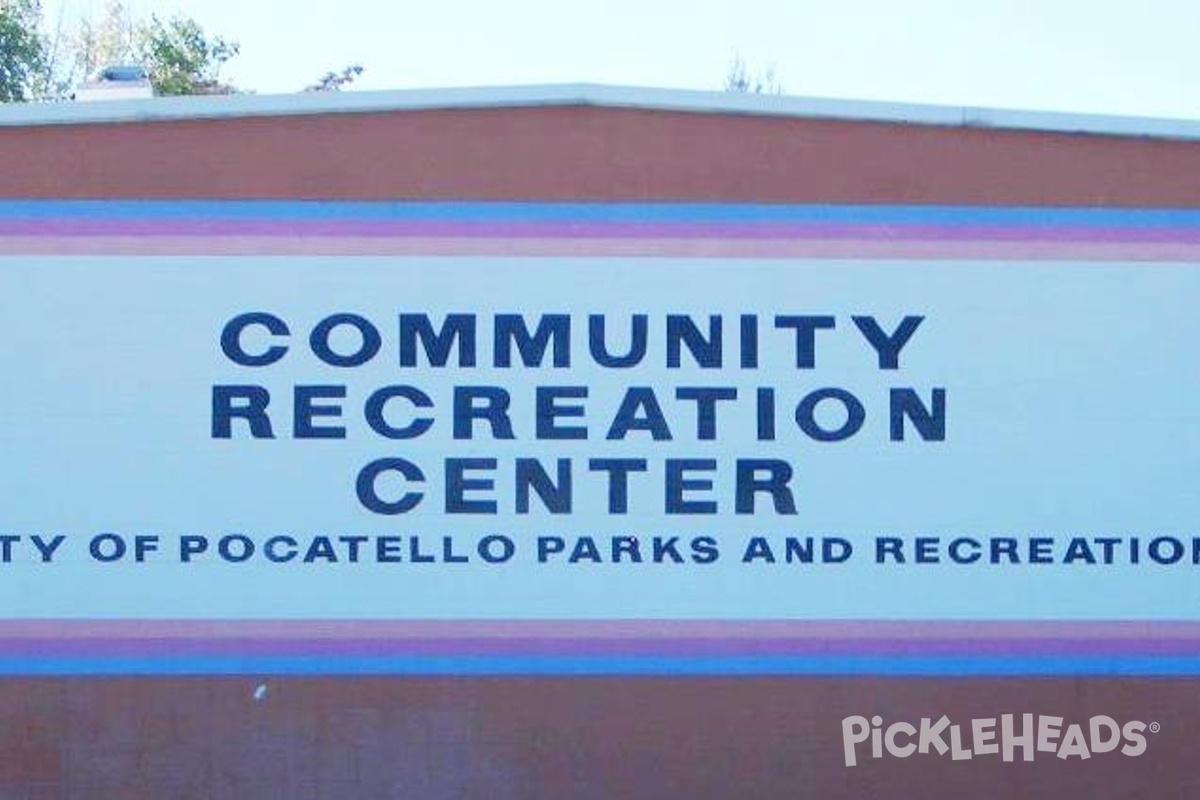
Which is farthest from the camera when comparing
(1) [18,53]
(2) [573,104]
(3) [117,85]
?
(1) [18,53]

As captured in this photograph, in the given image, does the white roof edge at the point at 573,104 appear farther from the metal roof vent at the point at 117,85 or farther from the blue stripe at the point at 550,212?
the metal roof vent at the point at 117,85

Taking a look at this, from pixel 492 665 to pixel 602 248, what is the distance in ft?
5.93

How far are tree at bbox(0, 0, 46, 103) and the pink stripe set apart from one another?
18.9 metres

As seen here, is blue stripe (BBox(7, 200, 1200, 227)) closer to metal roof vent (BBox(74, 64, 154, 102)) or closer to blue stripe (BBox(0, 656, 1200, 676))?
metal roof vent (BBox(74, 64, 154, 102))

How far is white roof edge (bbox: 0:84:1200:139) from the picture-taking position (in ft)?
28.7

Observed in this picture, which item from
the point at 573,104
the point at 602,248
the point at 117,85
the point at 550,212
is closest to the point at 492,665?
the point at 602,248

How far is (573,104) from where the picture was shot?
884 centimetres

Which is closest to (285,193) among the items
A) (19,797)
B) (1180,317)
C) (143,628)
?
(143,628)

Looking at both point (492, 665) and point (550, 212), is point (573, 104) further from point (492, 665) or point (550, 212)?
point (492, 665)

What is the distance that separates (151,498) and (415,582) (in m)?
1.16

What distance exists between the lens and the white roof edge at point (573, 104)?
875cm

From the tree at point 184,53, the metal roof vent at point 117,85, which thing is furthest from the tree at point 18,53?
the metal roof vent at point 117,85

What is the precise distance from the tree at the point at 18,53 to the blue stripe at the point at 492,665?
19.2 meters

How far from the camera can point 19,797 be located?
8852 millimetres
